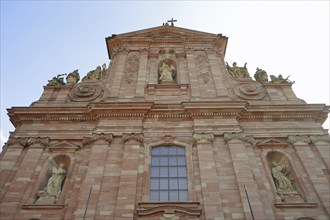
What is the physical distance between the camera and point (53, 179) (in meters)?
13.2

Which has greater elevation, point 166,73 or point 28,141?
point 166,73

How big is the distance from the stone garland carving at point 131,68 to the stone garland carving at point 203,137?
5029 mm

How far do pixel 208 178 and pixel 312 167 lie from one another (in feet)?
13.1

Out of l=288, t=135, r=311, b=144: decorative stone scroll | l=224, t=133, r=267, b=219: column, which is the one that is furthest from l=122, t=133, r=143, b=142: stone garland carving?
l=288, t=135, r=311, b=144: decorative stone scroll

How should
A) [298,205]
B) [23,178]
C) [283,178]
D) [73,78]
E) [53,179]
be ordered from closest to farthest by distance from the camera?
[298,205] → [23,178] → [283,178] → [53,179] → [73,78]

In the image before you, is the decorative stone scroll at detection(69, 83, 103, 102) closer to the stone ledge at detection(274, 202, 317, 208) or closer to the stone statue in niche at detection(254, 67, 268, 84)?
the stone statue in niche at detection(254, 67, 268, 84)

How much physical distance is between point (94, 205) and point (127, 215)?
1.19m

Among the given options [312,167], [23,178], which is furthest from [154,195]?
[312,167]

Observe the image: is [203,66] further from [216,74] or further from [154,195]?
[154,195]

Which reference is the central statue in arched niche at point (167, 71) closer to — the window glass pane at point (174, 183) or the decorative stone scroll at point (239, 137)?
the decorative stone scroll at point (239, 137)

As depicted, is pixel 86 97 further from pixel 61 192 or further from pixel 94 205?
pixel 94 205

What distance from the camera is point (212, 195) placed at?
11.9 m

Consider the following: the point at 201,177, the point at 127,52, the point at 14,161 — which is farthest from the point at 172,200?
the point at 127,52

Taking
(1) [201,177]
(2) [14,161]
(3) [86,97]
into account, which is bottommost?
(1) [201,177]
